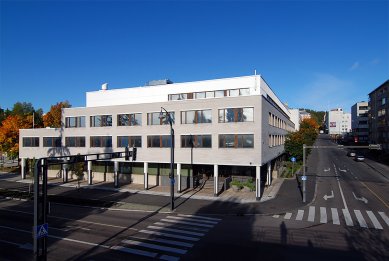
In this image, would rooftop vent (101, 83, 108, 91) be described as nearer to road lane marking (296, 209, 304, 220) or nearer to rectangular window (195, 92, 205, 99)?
rectangular window (195, 92, 205, 99)

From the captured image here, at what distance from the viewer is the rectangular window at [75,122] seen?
44609 millimetres

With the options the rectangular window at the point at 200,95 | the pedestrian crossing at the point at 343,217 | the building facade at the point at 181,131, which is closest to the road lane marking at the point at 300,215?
the pedestrian crossing at the point at 343,217

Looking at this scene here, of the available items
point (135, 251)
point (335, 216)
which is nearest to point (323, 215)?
point (335, 216)

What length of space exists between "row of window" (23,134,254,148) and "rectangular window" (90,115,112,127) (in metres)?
1.79

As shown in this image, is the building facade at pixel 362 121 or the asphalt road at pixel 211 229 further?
the building facade at pixel 362 121

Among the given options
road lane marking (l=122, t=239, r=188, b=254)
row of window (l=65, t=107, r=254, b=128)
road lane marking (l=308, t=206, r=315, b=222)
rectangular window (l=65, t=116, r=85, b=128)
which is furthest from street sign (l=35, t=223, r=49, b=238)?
rectangular window (l=65, t=116, r=85, b=128)

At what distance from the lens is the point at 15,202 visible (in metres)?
32.4

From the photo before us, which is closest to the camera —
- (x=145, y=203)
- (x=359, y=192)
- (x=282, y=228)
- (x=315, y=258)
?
(x=315, y=258)

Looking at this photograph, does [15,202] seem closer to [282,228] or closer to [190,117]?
[190,117]

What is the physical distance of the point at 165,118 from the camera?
38.7 m

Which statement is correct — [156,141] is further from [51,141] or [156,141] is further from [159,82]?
[51,141]

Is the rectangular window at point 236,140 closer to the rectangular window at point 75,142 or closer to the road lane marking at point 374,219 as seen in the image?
the road lane marking at point 374,219

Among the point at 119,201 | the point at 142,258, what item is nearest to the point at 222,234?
the point at 142,258

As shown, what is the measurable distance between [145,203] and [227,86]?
67.0ft
